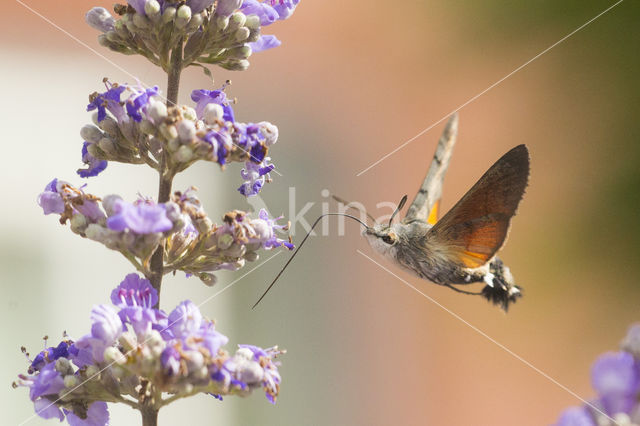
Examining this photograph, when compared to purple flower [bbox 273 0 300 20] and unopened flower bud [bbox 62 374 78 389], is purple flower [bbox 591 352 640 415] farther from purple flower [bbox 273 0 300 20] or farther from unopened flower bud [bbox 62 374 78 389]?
purple flower [bbox 273 0 300 20]

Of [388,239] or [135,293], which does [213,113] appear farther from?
[388,239]

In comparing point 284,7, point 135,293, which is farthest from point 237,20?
point 135,293

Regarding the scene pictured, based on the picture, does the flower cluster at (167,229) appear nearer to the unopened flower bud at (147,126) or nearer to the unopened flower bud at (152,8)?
the unopened flower bud at (147,126)

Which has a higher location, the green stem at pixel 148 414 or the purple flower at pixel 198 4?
the purple flower at pixel 198 4

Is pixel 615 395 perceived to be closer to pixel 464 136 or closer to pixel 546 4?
pixel 464 136

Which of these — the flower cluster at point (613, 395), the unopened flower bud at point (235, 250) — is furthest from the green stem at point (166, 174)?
the flower cluster at point (613, 395)
